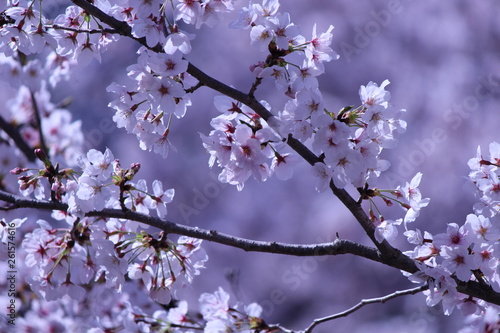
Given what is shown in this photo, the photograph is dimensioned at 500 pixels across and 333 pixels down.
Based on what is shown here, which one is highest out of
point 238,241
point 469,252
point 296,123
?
point 296,123

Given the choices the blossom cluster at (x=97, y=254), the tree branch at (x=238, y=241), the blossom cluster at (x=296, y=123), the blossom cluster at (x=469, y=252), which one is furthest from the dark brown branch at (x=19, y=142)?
the blossom cluster at (x=469, y=252)

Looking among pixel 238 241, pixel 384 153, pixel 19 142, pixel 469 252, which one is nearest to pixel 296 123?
pixel 238 241

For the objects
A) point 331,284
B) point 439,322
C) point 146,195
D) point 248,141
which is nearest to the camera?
point 248,141

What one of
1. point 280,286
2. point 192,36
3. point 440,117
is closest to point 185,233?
point 192,36

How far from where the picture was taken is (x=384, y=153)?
4992 millimetres

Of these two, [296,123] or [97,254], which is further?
[97,254]

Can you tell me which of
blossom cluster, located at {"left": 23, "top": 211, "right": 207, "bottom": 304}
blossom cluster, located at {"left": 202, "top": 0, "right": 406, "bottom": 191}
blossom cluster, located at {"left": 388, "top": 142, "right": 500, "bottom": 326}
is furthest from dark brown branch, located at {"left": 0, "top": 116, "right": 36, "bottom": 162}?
blossom cluster, located at {"left": 388, "top": 142, "right": 500, "bottom": 326}

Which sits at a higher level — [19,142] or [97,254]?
[19,142]

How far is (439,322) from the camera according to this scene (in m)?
4.94

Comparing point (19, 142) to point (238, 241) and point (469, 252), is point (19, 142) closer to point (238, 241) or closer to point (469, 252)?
point (238, 241)

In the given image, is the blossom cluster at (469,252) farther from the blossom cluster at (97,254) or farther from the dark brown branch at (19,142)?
the dark brown branch at (19,142)

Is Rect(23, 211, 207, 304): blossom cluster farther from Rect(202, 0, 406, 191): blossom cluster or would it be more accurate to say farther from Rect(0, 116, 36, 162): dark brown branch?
Rect(0, 116, 36, 162): dark brown branch

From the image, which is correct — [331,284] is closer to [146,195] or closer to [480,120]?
[480,120]

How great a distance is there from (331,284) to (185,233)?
157 inches
